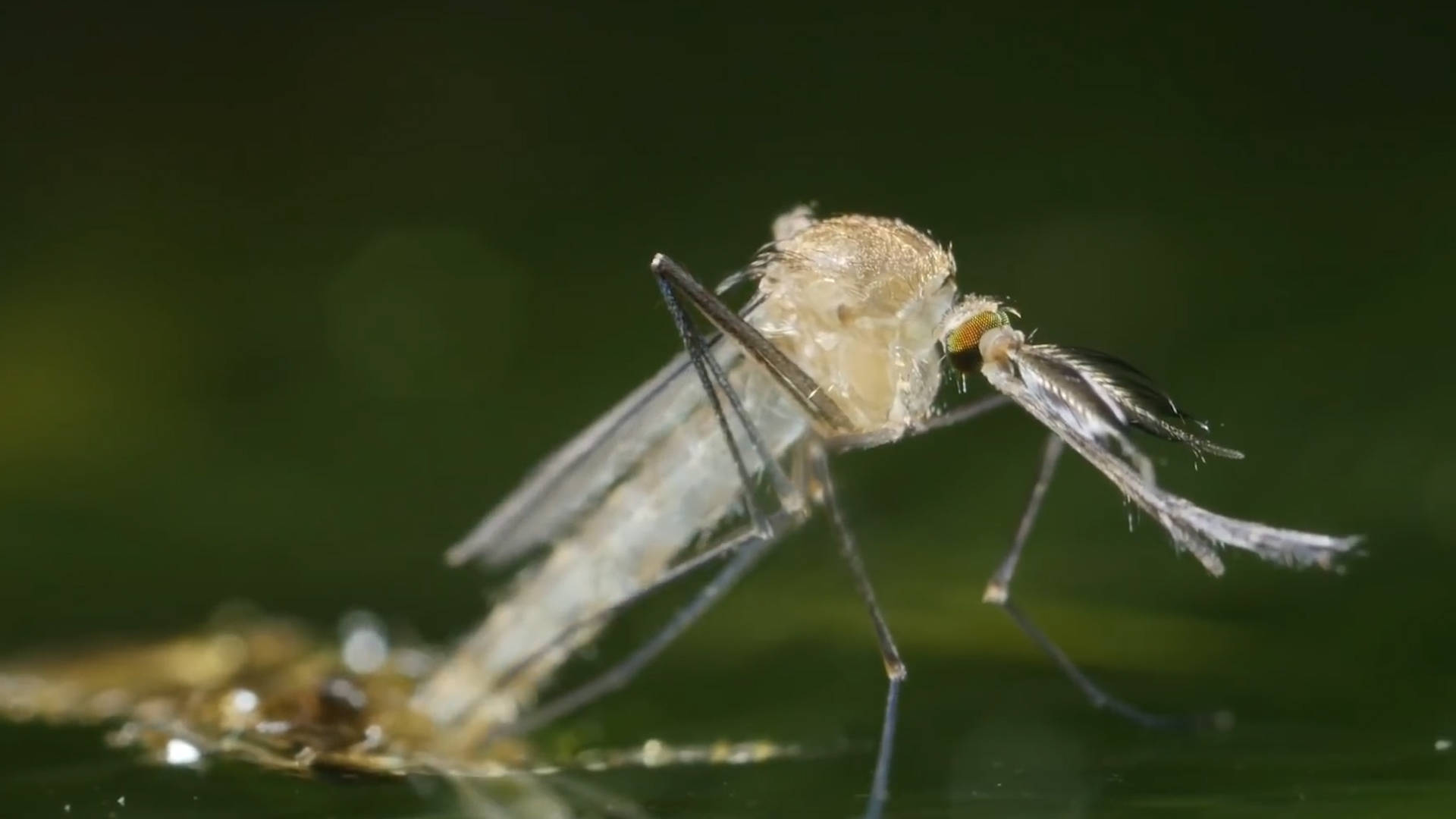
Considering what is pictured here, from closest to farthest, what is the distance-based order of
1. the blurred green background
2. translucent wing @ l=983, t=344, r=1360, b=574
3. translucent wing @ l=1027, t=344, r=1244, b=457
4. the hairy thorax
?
translucent wing @ l=983, t=344, r=1360, b=574 < translucent wing @ l=1027, t=344, r=1244, b=457 < the blurred green background < the hairy thorax

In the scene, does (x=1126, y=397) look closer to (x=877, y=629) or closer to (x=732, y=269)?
(x=877, y=629)

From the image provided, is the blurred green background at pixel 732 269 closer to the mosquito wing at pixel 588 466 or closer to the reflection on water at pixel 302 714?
the reflection on water at pixel 302 714

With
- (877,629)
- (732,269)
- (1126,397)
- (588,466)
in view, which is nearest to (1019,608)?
(877,629)

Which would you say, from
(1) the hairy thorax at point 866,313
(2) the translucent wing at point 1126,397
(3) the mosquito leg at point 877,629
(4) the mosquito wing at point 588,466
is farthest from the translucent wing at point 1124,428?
(4) the mosquito wing at point 588,466

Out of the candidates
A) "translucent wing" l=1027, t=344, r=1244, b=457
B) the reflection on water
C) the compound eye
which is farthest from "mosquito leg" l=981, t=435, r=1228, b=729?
the reflection on water

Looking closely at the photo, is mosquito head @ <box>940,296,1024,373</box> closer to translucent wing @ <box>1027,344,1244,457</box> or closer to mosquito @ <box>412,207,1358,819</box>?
mosquito @ <box>412,207,1358,819</box>

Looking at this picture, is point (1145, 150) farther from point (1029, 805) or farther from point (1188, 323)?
point (1029, 805)
